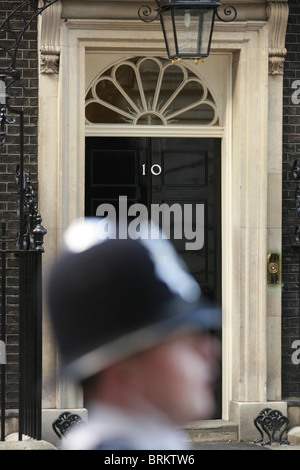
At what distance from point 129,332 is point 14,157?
72.4 inches

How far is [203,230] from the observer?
10.9 m

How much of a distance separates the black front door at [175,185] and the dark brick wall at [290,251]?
61 centimetres

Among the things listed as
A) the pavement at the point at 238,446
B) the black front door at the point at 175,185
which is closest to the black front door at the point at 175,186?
the black front door at the point at 175,185

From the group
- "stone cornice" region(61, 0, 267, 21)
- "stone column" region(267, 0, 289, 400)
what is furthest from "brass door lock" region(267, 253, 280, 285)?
"stone cornice" region(61, 0, 267, 21)

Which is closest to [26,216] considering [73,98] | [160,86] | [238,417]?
[73,98]

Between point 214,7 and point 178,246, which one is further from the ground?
point 214,7

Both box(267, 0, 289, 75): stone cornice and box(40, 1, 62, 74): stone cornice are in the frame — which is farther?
box(267, 0, 289, 75): stone cornice

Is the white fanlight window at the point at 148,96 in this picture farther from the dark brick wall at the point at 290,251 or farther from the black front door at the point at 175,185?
the dark brick wall at the point at 290,251

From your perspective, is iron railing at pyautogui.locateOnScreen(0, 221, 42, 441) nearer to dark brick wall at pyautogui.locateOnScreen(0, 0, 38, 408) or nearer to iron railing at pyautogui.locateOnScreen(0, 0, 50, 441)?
iron railing at pyautogui.locateOnScreen(0, 0, 50, 441)

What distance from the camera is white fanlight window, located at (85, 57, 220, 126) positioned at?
10.7 metres

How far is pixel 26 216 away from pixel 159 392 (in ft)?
6.83

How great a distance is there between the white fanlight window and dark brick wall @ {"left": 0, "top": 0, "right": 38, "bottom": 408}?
555 millimetres

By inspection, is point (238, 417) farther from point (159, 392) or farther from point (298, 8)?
point (298, 8)

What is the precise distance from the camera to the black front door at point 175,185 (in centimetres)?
1071
